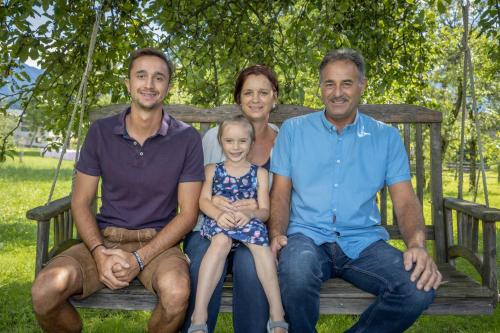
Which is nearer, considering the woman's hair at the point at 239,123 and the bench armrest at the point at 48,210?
the bench armrest at the point at 48,210

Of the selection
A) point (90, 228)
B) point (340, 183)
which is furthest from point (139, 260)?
point (340, 183)

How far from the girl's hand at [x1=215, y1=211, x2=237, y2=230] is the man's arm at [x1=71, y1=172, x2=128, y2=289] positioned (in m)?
0.53

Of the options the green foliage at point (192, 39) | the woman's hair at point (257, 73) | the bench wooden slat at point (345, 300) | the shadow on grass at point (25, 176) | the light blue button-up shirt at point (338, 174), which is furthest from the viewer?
the shadow on grass at point (25, 176)

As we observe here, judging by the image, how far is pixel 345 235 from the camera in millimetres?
3074

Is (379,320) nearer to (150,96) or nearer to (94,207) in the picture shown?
(150,96)

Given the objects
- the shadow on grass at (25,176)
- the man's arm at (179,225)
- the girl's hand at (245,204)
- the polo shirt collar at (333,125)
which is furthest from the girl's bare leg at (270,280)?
the shadow on grass at (25,176)

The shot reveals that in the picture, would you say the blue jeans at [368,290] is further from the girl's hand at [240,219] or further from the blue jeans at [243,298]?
the girl's hand at [240,219]

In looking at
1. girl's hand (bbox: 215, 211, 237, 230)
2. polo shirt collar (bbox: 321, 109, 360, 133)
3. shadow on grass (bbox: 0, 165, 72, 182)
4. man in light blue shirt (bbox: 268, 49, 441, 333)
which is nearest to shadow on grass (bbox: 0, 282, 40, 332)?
girl's hand (bbox: 215, 211, 237, 230)

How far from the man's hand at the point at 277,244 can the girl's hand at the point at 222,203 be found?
0.98ft

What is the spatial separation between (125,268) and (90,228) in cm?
39

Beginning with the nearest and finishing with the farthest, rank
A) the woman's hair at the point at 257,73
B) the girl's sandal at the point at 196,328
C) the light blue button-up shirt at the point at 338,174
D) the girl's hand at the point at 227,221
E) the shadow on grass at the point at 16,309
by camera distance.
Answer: the girl's sandal at the point at 196,328 → the girl's hand at the point at 227,221 → the light blue button-up shirt at the point at 338,174 → the woman's hair at the point at 257,73 → the shadow on grass at the point at 16,309

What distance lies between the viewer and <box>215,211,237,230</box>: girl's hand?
2869 millimetres

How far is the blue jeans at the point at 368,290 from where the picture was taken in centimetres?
264

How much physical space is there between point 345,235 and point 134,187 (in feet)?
4.01
